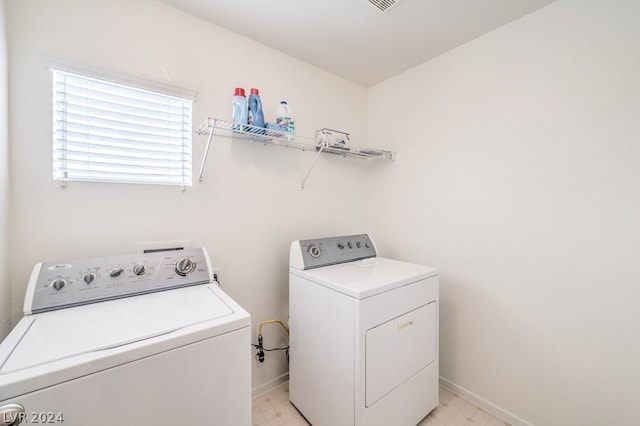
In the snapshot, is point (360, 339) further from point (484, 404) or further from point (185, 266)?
point (484, 404)

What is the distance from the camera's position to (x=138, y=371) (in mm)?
725

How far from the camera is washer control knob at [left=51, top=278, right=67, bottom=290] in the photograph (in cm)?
103

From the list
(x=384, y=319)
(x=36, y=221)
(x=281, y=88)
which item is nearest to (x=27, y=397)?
(x=36, y=221)

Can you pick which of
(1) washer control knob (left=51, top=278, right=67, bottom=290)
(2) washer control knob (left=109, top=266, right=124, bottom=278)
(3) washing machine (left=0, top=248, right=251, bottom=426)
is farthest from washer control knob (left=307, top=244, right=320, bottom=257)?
(1) washer control knob (left=51, top=278, right=67, bottom=290)

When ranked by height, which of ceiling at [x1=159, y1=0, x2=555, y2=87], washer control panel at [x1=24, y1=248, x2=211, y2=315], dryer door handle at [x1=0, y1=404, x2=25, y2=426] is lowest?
dryer door handle at [x1=0, y1=404, x2=25, y2=426]

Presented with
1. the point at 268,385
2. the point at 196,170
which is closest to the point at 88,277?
the point at 196,170

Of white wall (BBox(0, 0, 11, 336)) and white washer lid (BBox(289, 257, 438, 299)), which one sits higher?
white wall (BBox(0, 0, 11, 336))

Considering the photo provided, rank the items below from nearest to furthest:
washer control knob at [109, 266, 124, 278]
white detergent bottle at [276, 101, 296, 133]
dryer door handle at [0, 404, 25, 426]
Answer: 1. dryer door handle at [0, 404, 25, 426]
2. washer control knob at [109, 266, 124, 278]
3. white detergent bottle at [276, 101, 296, 133]

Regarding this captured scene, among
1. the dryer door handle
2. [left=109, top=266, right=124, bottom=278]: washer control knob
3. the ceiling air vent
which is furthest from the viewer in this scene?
the ceiling air vent

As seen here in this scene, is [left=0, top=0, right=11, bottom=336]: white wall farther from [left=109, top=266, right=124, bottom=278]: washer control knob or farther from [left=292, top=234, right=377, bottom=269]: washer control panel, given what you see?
[left=292, top=234, right=377, bottom=269]: washer control panel

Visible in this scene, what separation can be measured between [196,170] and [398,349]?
160cm

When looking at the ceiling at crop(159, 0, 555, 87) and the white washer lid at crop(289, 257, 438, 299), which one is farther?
the ceiling at crop(159, 0, 555, 87)

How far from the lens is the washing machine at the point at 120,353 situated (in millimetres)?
636

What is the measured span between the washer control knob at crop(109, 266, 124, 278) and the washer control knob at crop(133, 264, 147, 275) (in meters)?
0.05
